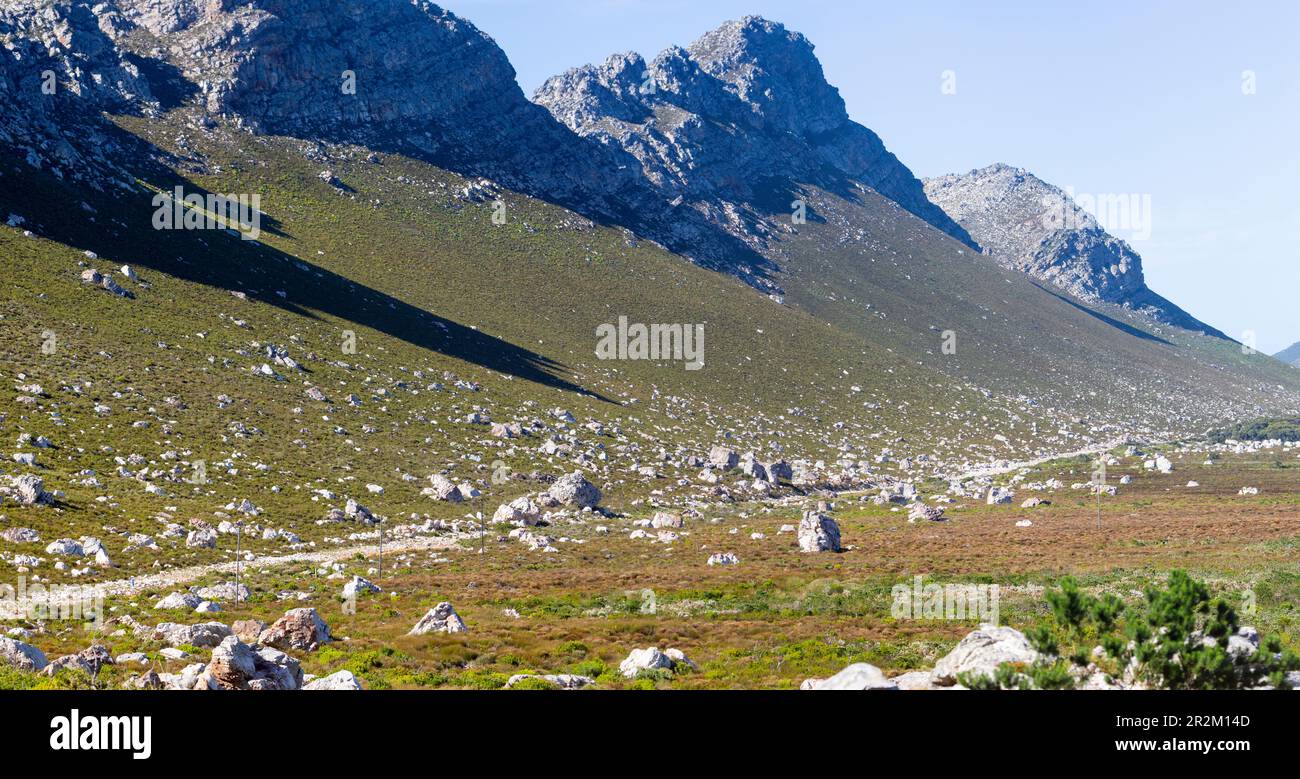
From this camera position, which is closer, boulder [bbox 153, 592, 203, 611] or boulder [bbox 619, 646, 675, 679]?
boulder [bbox 619, 646, 675, 679]

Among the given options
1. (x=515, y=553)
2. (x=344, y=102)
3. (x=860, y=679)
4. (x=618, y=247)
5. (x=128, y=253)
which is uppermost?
(x=344, y=102)

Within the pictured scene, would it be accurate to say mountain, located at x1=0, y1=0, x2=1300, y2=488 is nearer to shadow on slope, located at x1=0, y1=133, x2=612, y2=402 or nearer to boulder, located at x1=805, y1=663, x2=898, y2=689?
shadow on slope, located at x1=0, y1=133, x2=612, y2=402

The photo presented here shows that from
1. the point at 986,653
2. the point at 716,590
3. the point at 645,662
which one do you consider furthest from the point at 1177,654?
the point at 716,590

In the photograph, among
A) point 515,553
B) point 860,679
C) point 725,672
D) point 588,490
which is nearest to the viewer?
point 860,679

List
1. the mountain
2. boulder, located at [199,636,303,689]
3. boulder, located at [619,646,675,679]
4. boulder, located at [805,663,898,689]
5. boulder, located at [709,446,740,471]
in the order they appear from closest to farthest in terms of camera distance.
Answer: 1. boulder, located at [805,663,898,689]
2. boulder, located at [199,636,303,689]
3. boulder, located at [619,646,675,679]
4. the mountain
5. boulder, located at [709,446,740,471]

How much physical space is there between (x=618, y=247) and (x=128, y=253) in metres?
96.7

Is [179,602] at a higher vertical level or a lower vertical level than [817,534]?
higher

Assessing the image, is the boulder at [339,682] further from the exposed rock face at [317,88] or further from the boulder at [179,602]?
the exposed rock face at [317,88]

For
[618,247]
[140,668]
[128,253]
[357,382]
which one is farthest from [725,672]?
[618,247]

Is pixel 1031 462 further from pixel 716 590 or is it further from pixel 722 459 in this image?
pixel 716 590

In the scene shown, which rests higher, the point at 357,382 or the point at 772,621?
the point at 357,382

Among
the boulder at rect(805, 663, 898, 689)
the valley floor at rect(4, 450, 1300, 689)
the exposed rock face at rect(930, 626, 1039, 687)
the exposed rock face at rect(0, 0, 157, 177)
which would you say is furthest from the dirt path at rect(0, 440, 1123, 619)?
the exposed rock face at rect(0, 0, 157, 177)
